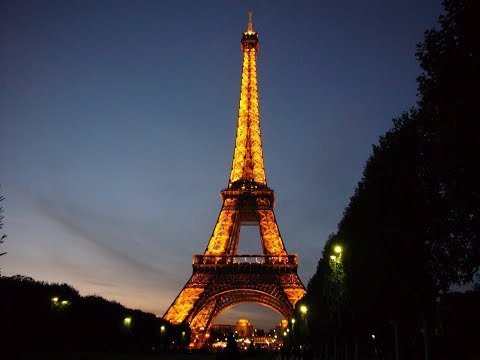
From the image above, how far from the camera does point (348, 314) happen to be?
37.2 m

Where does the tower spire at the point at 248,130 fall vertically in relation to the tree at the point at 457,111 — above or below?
above

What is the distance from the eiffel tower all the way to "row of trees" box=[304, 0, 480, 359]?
3421 centimetres

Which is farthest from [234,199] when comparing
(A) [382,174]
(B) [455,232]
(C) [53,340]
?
(B) [455,232]

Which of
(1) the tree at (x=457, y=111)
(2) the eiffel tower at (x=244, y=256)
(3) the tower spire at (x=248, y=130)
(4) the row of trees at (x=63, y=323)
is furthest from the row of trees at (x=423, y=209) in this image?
(3) the tower spire at (x=248, y=130)

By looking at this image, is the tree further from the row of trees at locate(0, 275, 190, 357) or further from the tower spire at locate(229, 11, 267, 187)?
the tower spire at locate(229, 11, 267, 187)

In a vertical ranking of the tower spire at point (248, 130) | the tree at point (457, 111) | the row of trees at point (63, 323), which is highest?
the tower spire at point (248, 130)

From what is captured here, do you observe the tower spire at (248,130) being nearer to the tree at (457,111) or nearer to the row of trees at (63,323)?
the row of trees at (63,323)

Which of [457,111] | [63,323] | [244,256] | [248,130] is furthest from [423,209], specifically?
[248,130]

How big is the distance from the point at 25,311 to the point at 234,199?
4651 cm

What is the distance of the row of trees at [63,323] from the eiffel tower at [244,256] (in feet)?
30.0

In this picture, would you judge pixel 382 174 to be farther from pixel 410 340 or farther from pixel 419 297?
pixel 410 340

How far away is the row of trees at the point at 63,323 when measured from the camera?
41625 mm

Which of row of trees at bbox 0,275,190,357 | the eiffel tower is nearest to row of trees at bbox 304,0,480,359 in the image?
row of trees at bbox 0,275,190,357

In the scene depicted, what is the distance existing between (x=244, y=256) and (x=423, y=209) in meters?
60.9
